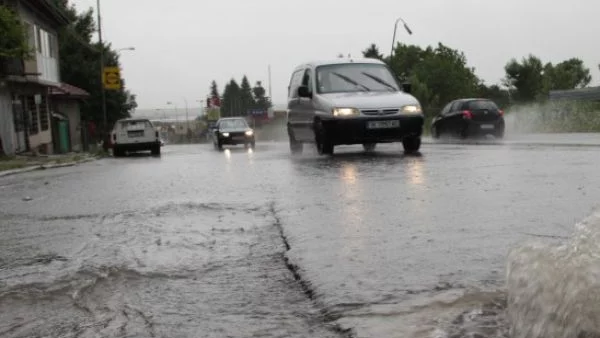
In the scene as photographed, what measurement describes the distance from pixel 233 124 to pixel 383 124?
21.2m

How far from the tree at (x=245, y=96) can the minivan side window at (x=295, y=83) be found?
152m

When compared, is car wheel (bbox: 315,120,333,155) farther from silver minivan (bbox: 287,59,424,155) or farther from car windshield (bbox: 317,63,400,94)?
car windshield (bbox: 317,63,400,94)

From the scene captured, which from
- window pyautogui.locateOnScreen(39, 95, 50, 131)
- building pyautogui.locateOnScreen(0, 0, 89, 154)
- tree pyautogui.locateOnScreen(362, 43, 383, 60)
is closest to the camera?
building pyautogui.locateOnScreen(0, 0, 89, 154)

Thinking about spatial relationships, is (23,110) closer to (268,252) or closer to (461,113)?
(461,113)

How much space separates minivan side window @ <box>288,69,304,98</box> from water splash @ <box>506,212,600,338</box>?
13176 mm

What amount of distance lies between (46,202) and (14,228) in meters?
2.15

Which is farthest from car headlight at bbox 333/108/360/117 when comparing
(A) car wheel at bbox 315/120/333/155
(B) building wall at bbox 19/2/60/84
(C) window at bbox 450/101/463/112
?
(B) building wall at bbox 19/2/60/84

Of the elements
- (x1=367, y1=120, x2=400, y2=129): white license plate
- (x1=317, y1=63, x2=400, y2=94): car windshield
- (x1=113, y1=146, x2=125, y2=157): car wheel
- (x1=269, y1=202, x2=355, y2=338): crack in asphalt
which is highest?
(x1=317, y1=63, x2=400, y2=94): car windshield

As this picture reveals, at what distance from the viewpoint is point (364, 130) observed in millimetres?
12992

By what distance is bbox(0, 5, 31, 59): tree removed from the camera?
67.1ft

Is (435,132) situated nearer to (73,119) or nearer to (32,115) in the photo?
(32,115)

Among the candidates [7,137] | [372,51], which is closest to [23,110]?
[7,137]

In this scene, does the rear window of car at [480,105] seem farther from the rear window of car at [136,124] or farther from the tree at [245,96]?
the tree at [245,96]

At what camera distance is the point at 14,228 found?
Answer: 6.27 metres
